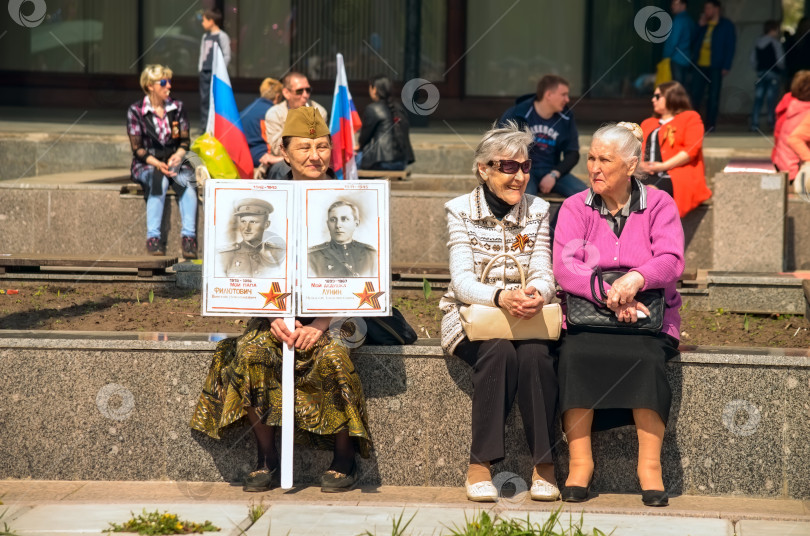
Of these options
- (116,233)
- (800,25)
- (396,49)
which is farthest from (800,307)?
(396,49)

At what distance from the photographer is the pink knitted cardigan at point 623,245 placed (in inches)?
217

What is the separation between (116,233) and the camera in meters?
10.3

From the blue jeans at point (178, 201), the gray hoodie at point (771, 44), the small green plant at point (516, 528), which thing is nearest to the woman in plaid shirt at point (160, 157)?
the blue jeans at point (178, 201)

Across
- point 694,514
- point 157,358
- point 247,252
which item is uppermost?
point 247,252

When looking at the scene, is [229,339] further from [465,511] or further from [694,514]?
[694,514]

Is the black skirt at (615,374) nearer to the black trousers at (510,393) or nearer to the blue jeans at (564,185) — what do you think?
the black trousers at (510,393)

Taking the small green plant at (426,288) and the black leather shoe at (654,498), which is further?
the small green plant at (426,288)

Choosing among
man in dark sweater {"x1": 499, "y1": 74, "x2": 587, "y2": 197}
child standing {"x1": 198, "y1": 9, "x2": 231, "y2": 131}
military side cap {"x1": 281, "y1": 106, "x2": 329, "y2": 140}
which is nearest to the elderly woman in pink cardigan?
military side cap {"x1": 281, "y1": 106, "x2": 329, "y2": 140}

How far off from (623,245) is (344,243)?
1.27 m

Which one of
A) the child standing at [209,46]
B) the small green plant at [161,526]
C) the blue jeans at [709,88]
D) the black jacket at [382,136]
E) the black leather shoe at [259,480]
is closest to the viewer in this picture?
the small green plant at [161,526]

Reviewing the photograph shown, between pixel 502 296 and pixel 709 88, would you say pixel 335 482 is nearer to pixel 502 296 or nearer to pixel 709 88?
pixel 502 296

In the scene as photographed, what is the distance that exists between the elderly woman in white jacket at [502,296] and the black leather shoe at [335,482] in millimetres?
566

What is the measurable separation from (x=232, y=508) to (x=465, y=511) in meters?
1.00

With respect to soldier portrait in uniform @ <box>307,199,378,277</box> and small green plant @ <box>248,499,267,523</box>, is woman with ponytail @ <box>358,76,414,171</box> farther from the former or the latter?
small green plant @ <box>248,499,267,523</box>
